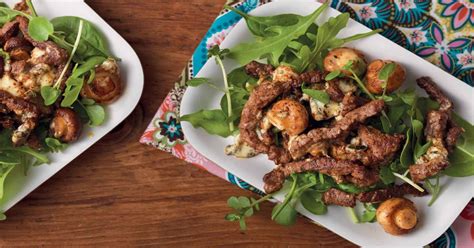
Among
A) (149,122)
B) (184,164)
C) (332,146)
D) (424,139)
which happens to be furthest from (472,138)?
(149,122)

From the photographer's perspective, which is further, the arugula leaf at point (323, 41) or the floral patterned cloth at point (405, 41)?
the floral patterned cloth at point (405, 41)

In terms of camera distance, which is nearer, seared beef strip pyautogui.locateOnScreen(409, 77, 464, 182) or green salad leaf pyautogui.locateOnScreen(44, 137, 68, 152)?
seared beef strip pyautogui.locateOnScreen(409, 77, 464, 182)

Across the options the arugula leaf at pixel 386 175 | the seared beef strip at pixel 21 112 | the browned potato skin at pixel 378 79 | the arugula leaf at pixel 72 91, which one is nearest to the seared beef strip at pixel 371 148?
the arugula leaf at pixel 386 175

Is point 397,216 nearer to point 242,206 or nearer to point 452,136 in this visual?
point 452,136

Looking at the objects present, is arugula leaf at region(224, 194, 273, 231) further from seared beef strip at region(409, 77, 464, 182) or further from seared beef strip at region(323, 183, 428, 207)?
seared beef strip at region(409, 77, 464, 182)

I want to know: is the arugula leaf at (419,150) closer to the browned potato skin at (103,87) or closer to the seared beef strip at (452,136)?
the seared beef strip at (452,136)

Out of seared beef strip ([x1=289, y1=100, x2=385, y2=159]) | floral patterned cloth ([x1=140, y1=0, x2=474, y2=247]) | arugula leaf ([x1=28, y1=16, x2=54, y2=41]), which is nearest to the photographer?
seared beef strip ([x1=289, y1=100, x2=385, y2=159])

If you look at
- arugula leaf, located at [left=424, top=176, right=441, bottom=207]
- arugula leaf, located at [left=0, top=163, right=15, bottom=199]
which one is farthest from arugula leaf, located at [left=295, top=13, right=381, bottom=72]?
arugula leaf, located at [left=0, top=163, right=15, bottom=199]
